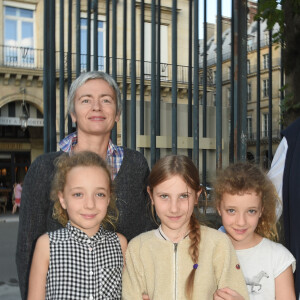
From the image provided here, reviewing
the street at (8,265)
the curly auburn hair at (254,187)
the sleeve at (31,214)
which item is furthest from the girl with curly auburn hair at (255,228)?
the street at (8,265)

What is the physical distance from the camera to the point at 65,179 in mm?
1978

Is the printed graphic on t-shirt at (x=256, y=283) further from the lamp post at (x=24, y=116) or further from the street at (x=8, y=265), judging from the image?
the lamp post at (x=24, y=116)

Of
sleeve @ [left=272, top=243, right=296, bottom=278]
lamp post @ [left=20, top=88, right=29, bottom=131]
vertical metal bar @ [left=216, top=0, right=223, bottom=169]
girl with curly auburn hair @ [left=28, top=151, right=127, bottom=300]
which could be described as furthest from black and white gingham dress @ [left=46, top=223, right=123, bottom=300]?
lamp post @ [left=20, top=88, right=29, bottom=131]

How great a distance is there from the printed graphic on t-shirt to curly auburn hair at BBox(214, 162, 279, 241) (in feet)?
0.78

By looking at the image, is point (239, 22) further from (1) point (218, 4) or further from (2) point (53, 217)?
(2) point (53, 217)

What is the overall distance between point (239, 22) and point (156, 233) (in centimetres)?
133

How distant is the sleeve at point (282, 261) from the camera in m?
1.93

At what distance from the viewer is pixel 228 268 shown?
184cm

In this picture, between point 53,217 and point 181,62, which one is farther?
point 181,62

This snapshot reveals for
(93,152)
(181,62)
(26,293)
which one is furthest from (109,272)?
(181,62)

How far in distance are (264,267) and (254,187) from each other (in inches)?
13.7

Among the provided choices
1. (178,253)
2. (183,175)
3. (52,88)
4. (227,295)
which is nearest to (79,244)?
(178,253)

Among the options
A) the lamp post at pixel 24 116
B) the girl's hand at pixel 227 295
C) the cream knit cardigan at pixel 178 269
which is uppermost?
the lamp post at pixel 24 116

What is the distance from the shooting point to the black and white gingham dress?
73.8 inches
